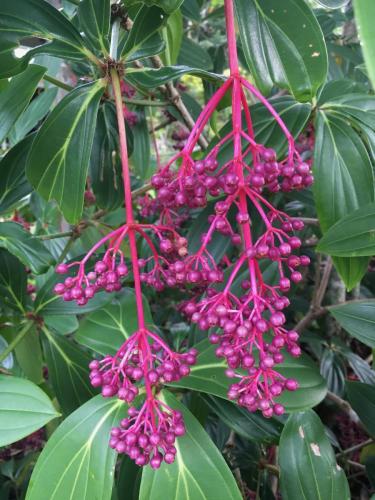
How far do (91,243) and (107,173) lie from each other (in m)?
0.25

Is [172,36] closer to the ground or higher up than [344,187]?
higher up

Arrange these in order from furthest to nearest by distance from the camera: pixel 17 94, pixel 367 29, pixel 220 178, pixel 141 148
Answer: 1. pixel 141 148
2. pixel 17 94
3. pixel 220 178
4. pixel 367 29

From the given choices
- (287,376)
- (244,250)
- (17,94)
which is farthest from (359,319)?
(17,94)

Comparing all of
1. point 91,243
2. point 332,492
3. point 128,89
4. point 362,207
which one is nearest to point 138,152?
point 128,89

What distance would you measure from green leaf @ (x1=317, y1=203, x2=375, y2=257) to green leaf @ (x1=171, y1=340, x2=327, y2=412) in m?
0.21

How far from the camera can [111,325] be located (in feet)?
2.81

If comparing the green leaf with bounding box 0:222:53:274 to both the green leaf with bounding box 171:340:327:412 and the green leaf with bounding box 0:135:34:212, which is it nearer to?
the green leaf with bounding box 0:135:34:212

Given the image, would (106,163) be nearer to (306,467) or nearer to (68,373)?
(68,373)

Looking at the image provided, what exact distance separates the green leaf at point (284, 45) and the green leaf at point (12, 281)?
2.24 feet

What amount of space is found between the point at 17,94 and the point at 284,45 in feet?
1.49

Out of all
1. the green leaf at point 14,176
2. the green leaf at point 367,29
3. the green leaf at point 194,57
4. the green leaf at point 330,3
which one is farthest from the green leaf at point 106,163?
the green leaf at point 367,29

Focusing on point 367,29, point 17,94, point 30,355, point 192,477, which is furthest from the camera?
point 30,355

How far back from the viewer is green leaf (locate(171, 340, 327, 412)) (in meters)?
0.71

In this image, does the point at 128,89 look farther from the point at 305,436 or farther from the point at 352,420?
the point at 352,420
